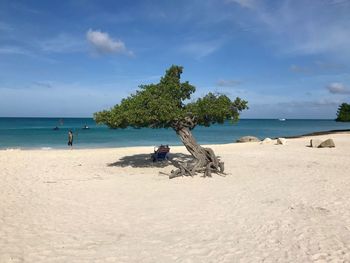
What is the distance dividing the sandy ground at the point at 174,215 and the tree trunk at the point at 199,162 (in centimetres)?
68

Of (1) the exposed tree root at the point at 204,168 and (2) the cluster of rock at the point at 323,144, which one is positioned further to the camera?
(2) the cluster of rock at the point at 323,144

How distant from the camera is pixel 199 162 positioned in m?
18.3

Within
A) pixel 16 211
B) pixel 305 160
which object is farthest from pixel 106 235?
pixel 305 160

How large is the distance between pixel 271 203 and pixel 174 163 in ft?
34.0

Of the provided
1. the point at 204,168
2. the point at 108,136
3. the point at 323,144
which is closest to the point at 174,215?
the point at 204,168

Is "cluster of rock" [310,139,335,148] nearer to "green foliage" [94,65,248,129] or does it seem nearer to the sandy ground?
the sandy ground

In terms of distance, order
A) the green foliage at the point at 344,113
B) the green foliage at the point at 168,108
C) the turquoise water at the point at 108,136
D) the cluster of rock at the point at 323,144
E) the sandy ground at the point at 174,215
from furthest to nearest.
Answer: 1. the green foliage at the point at 344,113
2. the turquoise water at the point at 108,136
3. the cluster of rock at the point at 323,144
4. the green foliage at the point at 168,108
5. the sandy ground at the point at 174,215

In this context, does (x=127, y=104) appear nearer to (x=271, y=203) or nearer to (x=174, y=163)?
(x=174, y=163)

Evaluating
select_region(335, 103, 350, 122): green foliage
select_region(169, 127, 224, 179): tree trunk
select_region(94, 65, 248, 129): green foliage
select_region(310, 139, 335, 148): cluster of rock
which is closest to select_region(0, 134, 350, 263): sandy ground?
select_region(169, 127, 224, 179): tree trunk

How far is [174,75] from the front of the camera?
20047 mm

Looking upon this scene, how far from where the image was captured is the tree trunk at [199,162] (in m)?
17.7

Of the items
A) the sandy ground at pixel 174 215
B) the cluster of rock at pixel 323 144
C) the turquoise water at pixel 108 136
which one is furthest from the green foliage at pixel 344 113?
the sandy ground at pixel 174 215

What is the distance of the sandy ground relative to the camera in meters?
8.10

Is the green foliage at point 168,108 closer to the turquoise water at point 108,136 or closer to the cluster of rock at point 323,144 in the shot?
the turquoise water at point 108,136
